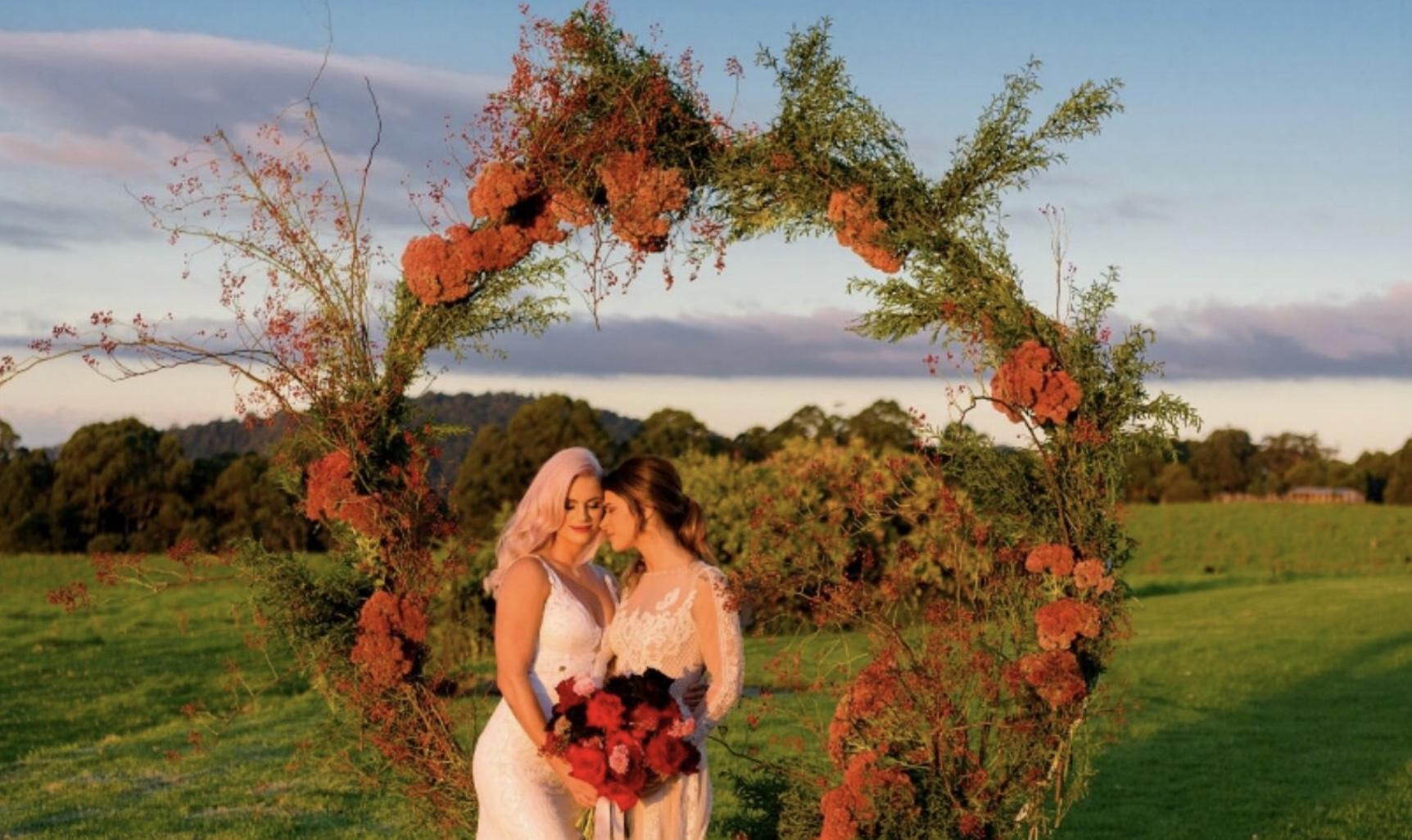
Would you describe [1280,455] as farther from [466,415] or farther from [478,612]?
[478,612]

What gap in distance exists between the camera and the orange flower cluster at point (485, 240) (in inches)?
289

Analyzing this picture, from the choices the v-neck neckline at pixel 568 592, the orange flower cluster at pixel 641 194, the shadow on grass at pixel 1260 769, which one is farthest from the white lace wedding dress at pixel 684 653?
the shadow on grass at pixel 1260 769

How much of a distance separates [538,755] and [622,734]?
0.58m

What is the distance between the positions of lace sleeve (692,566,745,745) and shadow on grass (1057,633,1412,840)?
6.23m

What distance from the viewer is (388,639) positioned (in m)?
7.41

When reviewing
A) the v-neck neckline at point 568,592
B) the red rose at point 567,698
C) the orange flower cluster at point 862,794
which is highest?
the v-neck neckline at point 568,592

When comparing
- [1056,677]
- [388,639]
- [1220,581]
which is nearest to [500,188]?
[388,639]

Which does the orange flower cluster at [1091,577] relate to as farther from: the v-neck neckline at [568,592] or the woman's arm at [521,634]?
the woman's arm at [521,634]

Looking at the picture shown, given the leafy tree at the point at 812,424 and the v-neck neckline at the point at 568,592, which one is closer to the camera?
the v-neck neckline at the point at 568,592

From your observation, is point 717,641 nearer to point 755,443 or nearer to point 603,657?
point 603,657

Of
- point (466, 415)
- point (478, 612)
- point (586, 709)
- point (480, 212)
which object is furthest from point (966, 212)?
point (466, 415)

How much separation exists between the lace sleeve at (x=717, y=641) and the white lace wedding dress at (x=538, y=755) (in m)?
0.42

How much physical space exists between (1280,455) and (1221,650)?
29.5 m

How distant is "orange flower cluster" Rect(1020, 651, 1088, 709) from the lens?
261 inches
